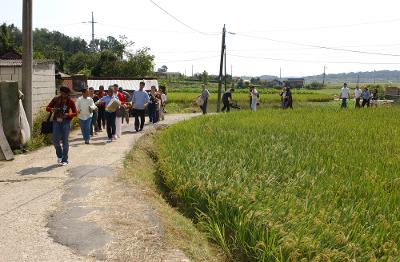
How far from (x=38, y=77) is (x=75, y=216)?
7.69 metres

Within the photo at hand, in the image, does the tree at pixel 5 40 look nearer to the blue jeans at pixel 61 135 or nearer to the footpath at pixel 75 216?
the blue jeans at pixel 61 135

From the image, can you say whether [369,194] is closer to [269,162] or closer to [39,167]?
[269,162]

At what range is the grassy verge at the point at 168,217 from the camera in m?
4.77

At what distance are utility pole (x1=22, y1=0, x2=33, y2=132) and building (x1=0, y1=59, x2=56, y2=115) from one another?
50cm

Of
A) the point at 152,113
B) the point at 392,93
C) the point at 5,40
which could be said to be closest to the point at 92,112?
the point at 152,113

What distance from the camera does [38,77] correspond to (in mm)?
12172

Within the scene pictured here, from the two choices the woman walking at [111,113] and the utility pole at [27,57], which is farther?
the woman walking at [111,113]

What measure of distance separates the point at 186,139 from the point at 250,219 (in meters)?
5.55

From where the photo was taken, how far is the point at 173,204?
7027mm

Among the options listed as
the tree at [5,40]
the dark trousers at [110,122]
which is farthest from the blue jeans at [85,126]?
the tree at [5,40]

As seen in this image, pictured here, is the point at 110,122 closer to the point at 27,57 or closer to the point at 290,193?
the point at 27,57

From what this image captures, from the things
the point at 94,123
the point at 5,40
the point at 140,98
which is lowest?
the point at 94,123

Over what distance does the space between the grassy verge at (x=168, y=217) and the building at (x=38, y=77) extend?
3.83 meters

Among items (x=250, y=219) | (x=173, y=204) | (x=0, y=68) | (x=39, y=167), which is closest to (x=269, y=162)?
(x=173, y=204)
